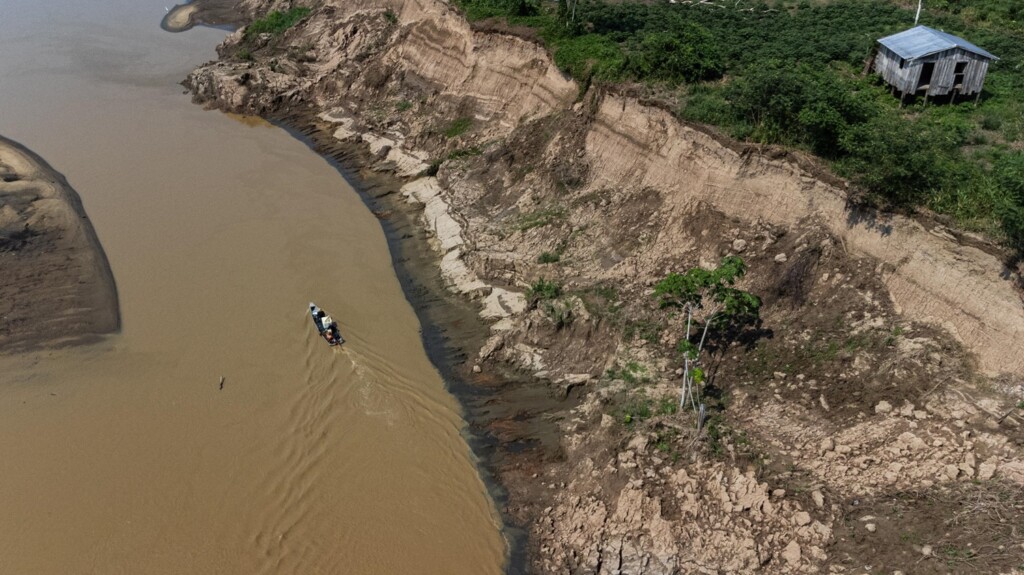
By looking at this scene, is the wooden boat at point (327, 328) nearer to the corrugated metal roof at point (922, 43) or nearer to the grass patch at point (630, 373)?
the grass patch at point (630, 373)

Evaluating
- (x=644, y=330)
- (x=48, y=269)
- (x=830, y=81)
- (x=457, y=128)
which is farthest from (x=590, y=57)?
(x=48, y=269)

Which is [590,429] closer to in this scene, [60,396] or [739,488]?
[739,488]

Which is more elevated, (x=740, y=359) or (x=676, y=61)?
(x=676, y=61)

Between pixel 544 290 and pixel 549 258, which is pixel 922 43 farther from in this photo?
pixel 544 290

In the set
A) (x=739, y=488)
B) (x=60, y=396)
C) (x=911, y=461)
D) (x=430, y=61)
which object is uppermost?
(x=430, y=61)

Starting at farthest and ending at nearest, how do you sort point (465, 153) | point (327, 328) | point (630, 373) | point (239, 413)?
point (465, 153) → point (327, 328) → point (239, 413) → point (630, 373)

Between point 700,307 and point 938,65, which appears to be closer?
point 700,307

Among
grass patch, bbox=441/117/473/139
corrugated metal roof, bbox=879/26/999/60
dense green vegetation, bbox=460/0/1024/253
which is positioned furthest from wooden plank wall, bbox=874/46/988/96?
grass patch, bbox=441/117/473/139

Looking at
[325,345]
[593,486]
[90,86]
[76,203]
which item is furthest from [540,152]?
[90,86]
